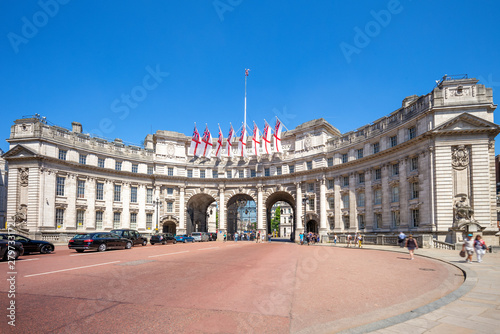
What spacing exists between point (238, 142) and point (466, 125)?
35.6 m

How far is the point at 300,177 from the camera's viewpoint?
54188 mm

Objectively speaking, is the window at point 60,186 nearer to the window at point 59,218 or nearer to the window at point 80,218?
the window at point 59,218

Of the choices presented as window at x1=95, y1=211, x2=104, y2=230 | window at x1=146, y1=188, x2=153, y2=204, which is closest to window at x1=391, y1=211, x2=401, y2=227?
window at x1=146, y1=188, x2=153, y2=204

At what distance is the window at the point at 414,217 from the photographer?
118 ft

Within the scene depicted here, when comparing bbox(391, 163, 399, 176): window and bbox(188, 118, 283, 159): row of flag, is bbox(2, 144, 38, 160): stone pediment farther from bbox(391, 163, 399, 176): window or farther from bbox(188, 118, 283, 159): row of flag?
bbox(391, 163, 399, 176): window

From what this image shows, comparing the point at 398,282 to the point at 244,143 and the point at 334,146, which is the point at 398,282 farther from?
the point at 244,143

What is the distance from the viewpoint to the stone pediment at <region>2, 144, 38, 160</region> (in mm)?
41906

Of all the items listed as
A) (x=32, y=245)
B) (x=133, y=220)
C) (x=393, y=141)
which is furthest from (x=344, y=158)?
(x=32, y=245)

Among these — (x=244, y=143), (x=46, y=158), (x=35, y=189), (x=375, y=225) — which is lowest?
(x=375, y=225)

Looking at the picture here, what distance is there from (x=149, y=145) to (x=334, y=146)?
1300 inches

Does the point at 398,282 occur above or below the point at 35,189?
below

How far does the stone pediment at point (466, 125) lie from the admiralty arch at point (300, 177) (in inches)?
3.9

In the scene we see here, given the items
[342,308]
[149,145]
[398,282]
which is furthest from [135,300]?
[149,145]

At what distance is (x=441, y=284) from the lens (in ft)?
38.2
